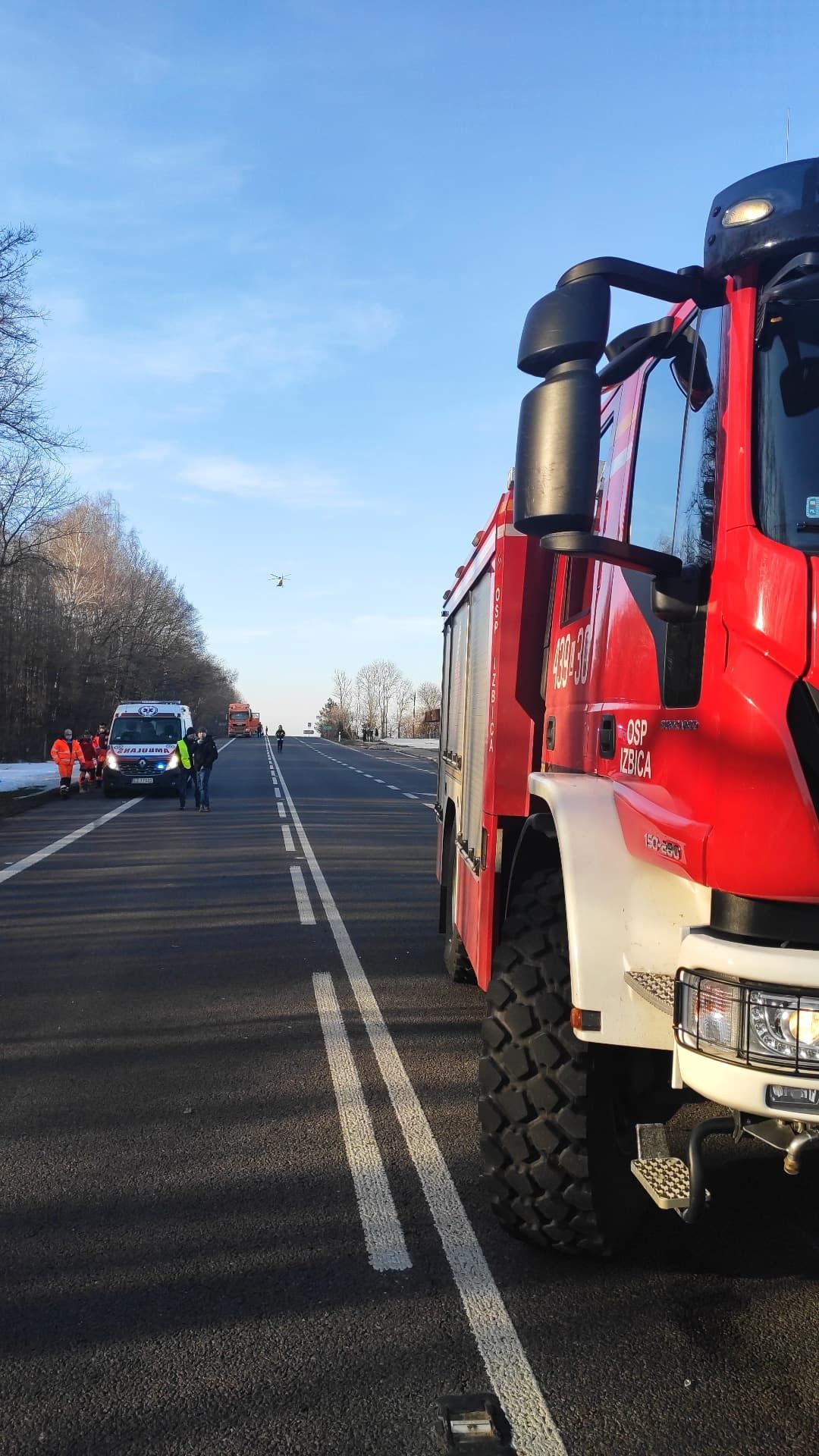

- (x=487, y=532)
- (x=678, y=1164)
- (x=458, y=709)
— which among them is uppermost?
(x=487, y=532)

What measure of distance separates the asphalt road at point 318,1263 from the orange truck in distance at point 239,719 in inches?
4009

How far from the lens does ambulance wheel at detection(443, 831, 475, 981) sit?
7082mm

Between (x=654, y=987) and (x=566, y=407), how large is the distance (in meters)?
1.45

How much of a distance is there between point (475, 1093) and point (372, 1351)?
222 cm

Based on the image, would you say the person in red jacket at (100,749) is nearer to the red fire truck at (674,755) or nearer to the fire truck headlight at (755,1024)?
the red fire truck at (674,755)

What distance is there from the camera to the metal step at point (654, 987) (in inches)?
107

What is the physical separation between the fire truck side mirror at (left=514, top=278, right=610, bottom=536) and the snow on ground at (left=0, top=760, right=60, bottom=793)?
80.8 ft

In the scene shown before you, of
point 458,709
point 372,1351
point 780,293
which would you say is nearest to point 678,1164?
point 372,1351

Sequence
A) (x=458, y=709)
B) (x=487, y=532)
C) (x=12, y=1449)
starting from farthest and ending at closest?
(x=458, y=709)
(x=487, y=532)
(x=12, y=1449)

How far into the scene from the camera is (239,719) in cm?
10850

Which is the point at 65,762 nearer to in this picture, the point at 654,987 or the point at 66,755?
the point at 66,755

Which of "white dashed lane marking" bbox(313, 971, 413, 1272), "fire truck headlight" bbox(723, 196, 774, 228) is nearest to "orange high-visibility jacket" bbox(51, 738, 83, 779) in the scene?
"white dashed lane marking" bbox(313, 971, 413, 1272)

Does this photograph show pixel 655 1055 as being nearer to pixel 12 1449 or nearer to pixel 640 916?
pixel 640 916

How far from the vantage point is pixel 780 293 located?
8.64 ft
